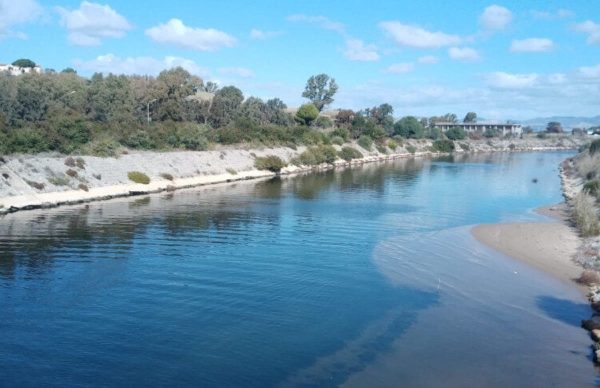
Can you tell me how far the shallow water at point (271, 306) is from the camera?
15.7 meters

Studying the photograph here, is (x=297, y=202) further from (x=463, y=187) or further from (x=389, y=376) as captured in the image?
(x=389, y=376)

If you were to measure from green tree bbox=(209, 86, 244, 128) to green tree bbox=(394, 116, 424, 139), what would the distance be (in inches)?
1866

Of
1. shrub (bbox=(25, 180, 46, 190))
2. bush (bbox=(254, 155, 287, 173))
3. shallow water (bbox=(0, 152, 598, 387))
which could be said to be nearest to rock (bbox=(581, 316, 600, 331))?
shallow water (bbox=(0, 152, 598, 387))

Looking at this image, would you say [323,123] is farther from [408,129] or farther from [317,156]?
[317,156]

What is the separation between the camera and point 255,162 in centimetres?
7581

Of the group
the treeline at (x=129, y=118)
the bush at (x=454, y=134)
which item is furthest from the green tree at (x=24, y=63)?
the bush at (x=454, y=134)

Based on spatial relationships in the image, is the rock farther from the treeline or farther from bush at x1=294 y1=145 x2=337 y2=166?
bush at x1=294 y1=145 x2=337 y2=166

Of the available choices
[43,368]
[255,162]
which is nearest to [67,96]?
Answer: [255,162]

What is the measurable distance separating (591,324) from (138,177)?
1643 inches

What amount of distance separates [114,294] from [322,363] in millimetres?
8982

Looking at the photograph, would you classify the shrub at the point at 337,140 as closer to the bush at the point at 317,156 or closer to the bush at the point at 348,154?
the bush at the point at 348,154

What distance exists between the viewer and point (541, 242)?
110 ft

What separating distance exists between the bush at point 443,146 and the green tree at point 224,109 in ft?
184

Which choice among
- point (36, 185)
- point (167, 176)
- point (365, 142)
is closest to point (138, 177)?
point (167, 176)
